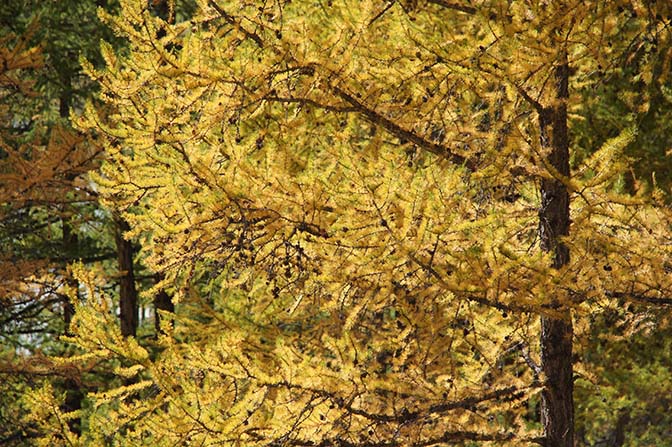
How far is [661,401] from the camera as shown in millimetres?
13469

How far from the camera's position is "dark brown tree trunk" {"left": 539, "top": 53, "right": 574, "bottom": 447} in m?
5.05

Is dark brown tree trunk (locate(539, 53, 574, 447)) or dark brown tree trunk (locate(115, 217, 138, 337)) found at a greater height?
dark brown tree trunk (locate(115, 217, 138, 337))

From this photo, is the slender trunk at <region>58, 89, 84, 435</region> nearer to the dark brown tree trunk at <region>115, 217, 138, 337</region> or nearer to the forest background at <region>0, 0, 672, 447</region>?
the dark brown tree trunk at <region>115, 217, 138, 337</region>

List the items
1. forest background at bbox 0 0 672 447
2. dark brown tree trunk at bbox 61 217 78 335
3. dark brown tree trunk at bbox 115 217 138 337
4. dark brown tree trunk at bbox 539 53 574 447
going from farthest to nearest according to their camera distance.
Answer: dark brown tree trunk at bbox 115 217 138 337 < dark brown tree trunk at bbox 61 217 78 335 < dark brown tree trunk at bbox 539 53 574 447 < forest background at bbox 0 0 672 447

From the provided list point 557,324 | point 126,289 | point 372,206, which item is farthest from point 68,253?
point 372,206

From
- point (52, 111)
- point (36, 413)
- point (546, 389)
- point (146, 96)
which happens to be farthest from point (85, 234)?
point (546, 389)

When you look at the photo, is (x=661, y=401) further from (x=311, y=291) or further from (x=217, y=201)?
(x=217, y=201)

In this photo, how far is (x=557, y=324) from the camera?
5125mm

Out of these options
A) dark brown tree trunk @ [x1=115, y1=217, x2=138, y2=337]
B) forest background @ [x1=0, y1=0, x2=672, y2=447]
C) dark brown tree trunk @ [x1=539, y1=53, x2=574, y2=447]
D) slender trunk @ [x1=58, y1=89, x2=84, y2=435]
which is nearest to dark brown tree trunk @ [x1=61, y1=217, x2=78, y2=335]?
slender trunk @ [x1=58, y1=89, x2=84, y2=435]

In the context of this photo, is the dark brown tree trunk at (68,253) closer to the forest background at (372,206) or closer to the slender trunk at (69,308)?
the slender trunk at (69,308)

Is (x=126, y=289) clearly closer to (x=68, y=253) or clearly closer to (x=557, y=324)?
(x=68, y=253)

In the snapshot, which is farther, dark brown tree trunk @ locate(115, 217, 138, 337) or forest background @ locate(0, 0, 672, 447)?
dark brown tree trunk @ locate(115, 217, 138, 337)

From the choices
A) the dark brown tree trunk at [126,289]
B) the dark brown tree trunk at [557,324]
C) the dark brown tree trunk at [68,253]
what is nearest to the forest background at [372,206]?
the dark brown tree trunk at [557,324]

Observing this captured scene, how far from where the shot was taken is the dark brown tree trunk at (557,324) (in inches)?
199
